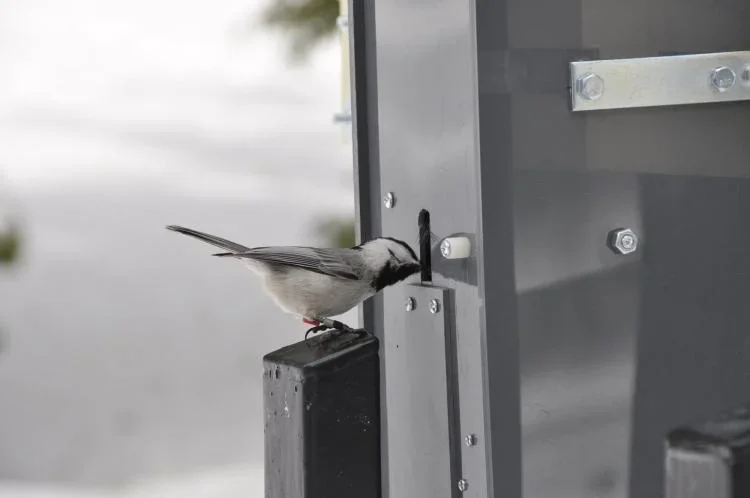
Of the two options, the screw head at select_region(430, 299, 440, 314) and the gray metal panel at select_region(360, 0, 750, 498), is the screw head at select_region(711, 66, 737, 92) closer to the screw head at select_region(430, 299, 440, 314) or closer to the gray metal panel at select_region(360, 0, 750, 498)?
the gray metal panel at select_region(360, 0, 750, 498)

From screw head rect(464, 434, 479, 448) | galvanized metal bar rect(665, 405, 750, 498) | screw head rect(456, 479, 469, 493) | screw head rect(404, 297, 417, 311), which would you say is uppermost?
screw head rect(404, 297, 417, 311)

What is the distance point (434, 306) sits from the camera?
4.38 ft

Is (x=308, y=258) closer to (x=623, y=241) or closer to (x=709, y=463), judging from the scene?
(x=623, y=241)

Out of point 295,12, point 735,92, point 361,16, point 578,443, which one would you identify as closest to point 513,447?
point 578,443

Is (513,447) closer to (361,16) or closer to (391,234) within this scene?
(391,234)

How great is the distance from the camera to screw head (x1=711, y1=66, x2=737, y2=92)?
125 centimetres

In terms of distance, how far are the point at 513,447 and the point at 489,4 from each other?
20.2 inches

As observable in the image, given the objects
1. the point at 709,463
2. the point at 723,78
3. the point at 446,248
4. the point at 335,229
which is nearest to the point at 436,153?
the point at 446,248

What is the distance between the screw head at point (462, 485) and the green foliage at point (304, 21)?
10.3 ft

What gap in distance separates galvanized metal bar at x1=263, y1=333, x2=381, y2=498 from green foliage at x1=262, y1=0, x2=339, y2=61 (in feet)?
10.1

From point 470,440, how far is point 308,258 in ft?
1.16

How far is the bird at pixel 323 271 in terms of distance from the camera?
1363 millimetres

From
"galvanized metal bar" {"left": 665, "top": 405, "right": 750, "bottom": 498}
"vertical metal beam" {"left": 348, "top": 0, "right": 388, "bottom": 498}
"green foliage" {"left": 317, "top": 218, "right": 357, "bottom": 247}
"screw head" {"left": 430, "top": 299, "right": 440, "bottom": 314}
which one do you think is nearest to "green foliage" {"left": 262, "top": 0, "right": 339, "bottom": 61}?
"green foliage" {"left": 317, "top": 218, "right": 357, "bottom": 247}

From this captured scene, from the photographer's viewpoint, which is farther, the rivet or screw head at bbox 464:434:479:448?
the rivet
